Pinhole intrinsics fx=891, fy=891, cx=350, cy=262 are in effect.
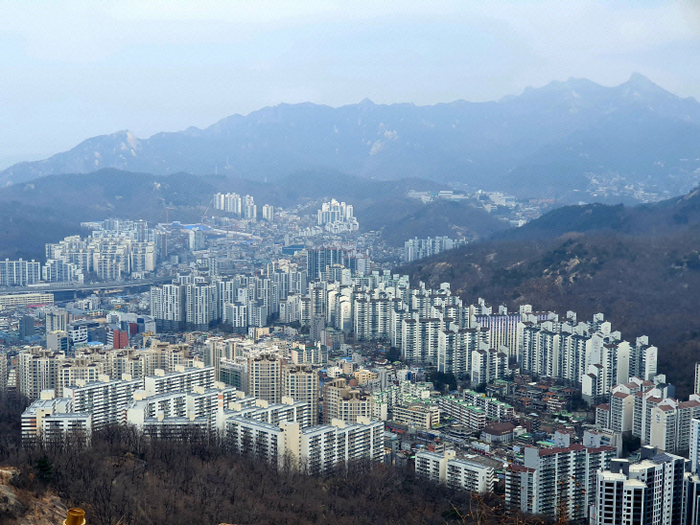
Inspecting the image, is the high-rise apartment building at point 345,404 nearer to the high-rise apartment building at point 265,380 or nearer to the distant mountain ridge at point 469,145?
the high-rise apartment building at point 265,380

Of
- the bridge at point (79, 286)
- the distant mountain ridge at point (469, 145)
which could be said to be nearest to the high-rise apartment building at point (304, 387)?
the bridge at point (79, 286)

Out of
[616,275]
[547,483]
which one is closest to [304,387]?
[547,483]

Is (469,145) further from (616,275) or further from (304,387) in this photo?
(304,387)

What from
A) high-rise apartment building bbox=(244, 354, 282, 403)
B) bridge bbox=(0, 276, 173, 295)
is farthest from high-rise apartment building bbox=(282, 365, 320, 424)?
bridge bbox=(0, 276, 173, 295)

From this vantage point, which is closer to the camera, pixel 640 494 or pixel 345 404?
pixel 640 494

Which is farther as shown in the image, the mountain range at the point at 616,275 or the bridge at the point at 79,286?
the bridge at the point at 79,286

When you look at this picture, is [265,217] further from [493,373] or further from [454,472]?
[454,472]

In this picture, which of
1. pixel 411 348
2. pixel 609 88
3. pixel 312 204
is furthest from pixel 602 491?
pixel 609 88

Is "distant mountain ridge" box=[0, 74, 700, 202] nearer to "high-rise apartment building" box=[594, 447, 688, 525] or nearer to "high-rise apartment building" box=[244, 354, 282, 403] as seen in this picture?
"high-rise apartment building" box=[244, 354, 282, 403]
